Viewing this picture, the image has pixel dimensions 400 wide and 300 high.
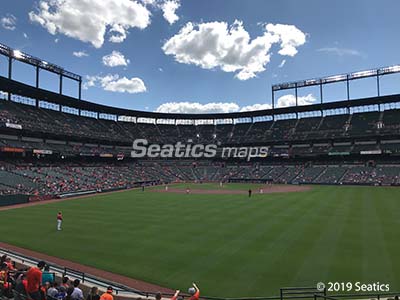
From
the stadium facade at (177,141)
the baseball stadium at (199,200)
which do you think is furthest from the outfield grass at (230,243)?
the stadium facade at (177,141)

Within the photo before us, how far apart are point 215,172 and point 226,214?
185 ft

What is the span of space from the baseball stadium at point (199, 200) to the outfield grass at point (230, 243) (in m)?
0.11

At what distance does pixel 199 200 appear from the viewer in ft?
126

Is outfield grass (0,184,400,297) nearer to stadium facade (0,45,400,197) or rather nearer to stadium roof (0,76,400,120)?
stadium facade (0,45,400,197)

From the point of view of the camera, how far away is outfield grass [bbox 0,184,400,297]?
1280 cm

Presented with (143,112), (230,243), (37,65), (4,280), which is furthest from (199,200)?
(143,112)

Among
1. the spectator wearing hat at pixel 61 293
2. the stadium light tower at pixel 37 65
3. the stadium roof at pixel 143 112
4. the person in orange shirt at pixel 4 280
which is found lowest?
the spectator wearing hat at pixel 61 293

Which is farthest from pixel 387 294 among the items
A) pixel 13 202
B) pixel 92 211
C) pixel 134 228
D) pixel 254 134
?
pixel 254 134

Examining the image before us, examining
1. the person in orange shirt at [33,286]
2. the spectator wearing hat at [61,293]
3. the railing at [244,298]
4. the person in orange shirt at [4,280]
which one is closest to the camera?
the person in orange shirt at [33,286]

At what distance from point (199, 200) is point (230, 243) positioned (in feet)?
68.4

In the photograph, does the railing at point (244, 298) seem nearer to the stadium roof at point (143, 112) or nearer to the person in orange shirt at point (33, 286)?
the person in orange shirt at point (33, 286)

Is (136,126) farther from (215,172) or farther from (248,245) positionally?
A: (248,245)

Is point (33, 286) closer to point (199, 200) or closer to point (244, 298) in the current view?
point (244, 298)

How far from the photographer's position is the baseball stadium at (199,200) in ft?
41.2
